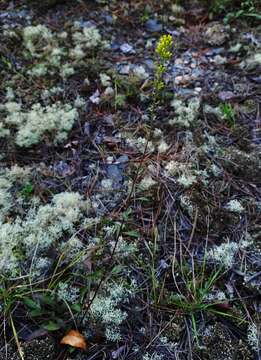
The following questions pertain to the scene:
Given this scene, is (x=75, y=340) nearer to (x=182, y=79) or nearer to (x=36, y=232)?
(x=36, y=232)

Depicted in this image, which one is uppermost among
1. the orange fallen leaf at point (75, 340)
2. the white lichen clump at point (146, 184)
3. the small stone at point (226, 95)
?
the small stone at point (226, 95)

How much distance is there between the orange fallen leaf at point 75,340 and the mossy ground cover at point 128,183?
4cm

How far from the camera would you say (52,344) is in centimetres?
186

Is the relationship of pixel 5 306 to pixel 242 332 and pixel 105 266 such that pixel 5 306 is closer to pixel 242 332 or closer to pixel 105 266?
pixel 105 266

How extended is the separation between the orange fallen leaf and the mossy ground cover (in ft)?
0.12

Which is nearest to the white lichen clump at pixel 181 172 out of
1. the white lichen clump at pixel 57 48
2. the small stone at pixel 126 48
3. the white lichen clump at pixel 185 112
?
the white lichen clump at pixel 185 112

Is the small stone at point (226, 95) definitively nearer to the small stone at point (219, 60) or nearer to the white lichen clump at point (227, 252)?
the small stone at point (219, 60)

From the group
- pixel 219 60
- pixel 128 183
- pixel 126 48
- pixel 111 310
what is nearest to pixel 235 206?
pixel 128 183

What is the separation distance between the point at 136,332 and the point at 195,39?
124 inches

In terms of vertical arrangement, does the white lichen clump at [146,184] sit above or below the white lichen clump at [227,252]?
above

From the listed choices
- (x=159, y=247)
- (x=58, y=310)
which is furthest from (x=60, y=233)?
(x=159, y=247)

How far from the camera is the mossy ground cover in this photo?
1.96 meters

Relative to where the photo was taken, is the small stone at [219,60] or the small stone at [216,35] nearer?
the small stone at [219,60]

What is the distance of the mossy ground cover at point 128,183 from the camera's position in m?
1.96
